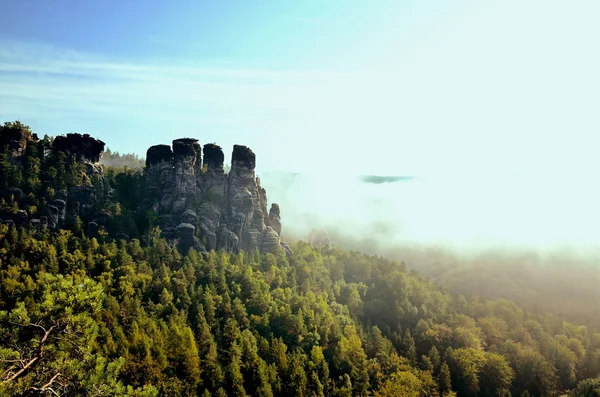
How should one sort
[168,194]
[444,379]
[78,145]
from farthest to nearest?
[168,194] → [78,145] → [444,379]

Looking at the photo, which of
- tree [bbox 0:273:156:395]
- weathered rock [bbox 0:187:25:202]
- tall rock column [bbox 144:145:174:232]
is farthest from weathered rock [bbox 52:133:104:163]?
tree [bbox 0:273:156:395]

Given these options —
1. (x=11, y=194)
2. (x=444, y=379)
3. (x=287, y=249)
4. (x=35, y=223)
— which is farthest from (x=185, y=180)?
(x=444, y=379)

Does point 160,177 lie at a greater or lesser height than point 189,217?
greater

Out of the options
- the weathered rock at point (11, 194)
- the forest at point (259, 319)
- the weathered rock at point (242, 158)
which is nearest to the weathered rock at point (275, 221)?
the forest at point (259, 319)

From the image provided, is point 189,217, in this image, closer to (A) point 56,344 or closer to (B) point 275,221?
(B) point 275,221

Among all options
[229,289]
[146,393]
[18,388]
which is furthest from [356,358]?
[18,388]

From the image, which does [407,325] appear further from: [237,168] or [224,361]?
[237,168]
